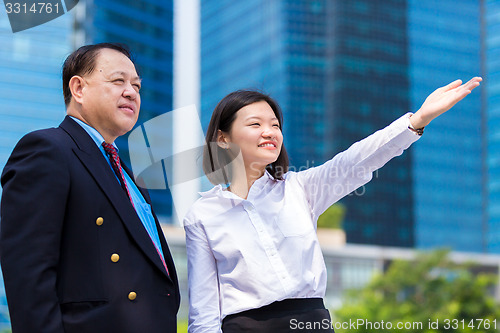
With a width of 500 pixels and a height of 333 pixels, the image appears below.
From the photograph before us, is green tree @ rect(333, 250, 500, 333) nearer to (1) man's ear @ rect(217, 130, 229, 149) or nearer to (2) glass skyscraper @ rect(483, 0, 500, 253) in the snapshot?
(1) man's ear @ rect(217, 130, 229, 149)

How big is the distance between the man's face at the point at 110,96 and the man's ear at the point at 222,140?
1.64 feet

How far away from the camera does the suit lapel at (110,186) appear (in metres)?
1.96

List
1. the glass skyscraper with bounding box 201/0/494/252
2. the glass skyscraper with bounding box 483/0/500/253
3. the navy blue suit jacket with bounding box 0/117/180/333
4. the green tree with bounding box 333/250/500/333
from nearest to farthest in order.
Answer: the navy blue suit jacket with bounding box 0/117/180/333 < the green tree with bounding box 333/250/500/333 < the glass skyscraper with bounding box 201/0/494/252 < the glass skyscraper with bounding box 483/0/500/253

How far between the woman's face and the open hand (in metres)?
0.52

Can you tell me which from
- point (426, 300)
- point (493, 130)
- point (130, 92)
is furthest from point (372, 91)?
point (130, 92)

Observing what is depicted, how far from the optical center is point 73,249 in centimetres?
186

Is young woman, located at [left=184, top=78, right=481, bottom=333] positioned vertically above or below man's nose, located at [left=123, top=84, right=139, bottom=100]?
below

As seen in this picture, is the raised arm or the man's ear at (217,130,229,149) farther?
the man's ear at (217,130,229,149)

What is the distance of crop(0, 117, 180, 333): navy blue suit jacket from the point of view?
5.66ft

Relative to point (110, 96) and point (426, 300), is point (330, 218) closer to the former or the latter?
point (426, 300)

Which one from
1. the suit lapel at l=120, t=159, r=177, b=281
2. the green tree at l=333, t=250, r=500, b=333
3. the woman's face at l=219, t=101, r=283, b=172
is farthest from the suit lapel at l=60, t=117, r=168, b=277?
the green tree at l=333, t=250, r=500, b=333

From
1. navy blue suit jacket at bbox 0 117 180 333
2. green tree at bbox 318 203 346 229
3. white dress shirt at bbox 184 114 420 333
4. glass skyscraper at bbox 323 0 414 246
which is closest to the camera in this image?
navy blue suit jacket at bbox 0 117 180 333

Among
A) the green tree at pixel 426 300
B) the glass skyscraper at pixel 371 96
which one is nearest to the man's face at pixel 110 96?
the green tree at pixel 426 300

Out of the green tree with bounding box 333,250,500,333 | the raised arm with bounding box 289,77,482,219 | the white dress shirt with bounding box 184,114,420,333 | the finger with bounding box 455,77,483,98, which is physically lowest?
the green tree with bounding box 333,250,500,333
